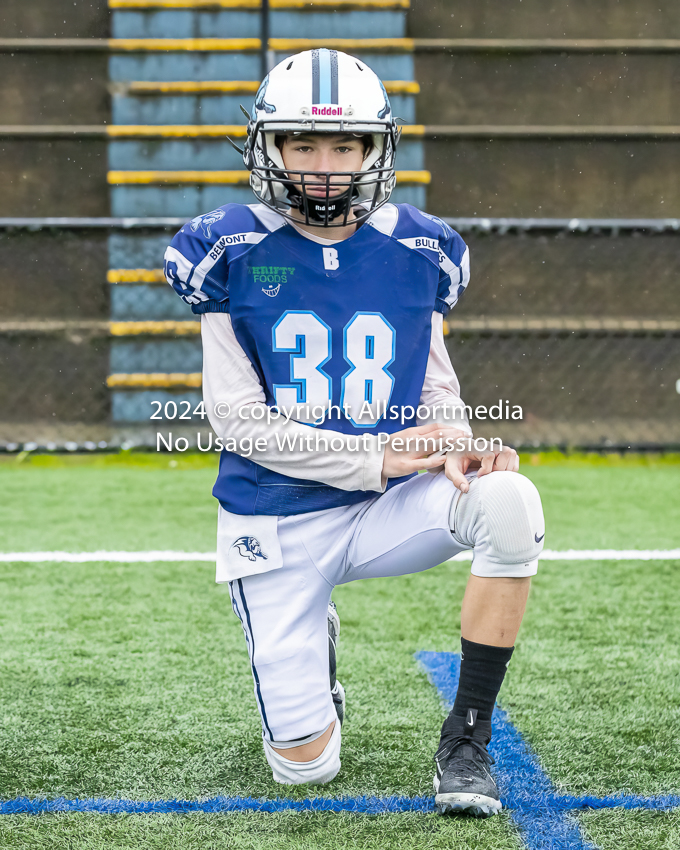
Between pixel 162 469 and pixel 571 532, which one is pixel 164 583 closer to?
pixel 571 532

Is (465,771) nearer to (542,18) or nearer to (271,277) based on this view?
(271,277)

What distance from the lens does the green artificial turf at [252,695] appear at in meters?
1.63

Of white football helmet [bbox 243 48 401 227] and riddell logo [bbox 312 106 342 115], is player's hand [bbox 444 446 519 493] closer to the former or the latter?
white football helmet [bbox 243 48 401 227]

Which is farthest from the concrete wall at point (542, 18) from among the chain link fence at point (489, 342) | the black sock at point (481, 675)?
the black sock at point (481, 675)

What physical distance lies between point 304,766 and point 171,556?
186 centimetres

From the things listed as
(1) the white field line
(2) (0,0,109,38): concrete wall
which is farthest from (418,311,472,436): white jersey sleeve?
(2) (0,0,109,38): concrete wall

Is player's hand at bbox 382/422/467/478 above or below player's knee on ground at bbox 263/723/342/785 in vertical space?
above

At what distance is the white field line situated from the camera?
3.52 m

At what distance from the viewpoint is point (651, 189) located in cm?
632

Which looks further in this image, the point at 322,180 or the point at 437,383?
the point at 437,383

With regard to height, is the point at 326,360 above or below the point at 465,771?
above

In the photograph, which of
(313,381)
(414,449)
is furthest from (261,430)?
(414,449)

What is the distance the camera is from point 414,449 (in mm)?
1803

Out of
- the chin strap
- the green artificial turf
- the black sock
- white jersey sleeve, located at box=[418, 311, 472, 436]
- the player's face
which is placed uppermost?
the player's face
